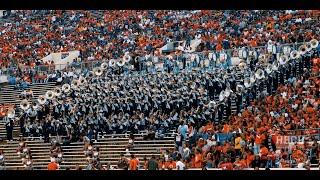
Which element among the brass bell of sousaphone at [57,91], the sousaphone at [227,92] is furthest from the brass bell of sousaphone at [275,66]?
the brass bell of sousaphone at [57,91]

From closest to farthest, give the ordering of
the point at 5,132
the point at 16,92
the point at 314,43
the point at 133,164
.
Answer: the point at 133,164
the point at 314,43
the point at 5,132
the point at 16,92

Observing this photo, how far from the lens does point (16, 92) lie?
13516 millimetres

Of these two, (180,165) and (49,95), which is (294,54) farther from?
(49,95)

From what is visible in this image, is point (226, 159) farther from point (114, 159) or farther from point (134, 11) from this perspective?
point (134, 11)

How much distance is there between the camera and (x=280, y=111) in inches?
485

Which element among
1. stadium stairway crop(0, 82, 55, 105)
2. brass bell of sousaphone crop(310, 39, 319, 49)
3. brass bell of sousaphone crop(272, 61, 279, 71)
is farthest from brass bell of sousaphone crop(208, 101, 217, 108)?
stadium stairway crop(0, 82, 55, 105)

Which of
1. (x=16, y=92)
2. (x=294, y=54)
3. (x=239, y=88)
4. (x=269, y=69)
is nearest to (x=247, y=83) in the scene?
(x=239, y=88)

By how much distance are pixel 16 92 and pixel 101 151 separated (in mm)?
1867

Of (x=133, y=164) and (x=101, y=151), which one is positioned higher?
(x=101, y=151)
